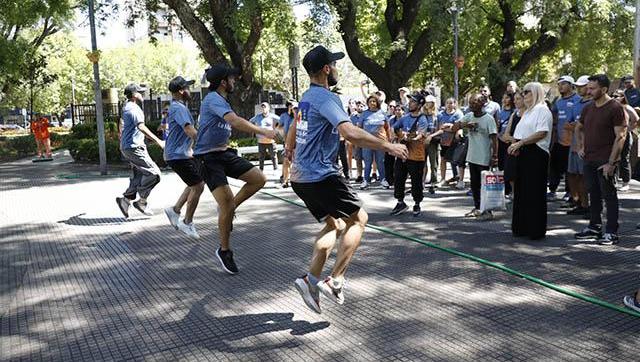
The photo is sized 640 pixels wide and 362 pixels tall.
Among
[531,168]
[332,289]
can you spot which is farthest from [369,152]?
[332,289]

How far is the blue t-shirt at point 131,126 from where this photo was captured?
342 inches

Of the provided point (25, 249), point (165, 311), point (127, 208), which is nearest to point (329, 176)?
point (165, 311)

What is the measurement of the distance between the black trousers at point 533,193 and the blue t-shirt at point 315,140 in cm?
338

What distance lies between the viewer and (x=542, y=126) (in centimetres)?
675

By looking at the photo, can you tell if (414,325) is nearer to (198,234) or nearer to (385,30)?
(198,234)

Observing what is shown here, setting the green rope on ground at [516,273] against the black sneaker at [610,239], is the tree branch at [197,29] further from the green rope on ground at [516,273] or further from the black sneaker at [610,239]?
the black sneaker at [610,239]

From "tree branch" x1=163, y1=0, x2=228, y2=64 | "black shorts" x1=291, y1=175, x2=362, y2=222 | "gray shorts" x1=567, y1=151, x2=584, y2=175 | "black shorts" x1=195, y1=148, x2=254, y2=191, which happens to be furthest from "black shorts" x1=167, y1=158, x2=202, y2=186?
"tree branch" x1=163, y1=0, x2=228, y2=64

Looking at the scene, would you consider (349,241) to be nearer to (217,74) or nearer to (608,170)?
(217,74)

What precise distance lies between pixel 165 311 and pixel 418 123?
5.56m

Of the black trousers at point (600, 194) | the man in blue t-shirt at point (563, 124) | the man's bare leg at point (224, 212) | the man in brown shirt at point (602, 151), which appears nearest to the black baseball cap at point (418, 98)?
the man in blue t-shirt at point (563, 124)

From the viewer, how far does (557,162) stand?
9742 mm

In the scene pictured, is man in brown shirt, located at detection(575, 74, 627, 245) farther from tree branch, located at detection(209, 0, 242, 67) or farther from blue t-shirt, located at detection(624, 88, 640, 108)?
tree branch, located at detection(209, 0, 242, 67)

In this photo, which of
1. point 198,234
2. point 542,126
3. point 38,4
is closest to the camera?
point 542,126

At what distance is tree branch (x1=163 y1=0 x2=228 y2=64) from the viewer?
19.3 m
